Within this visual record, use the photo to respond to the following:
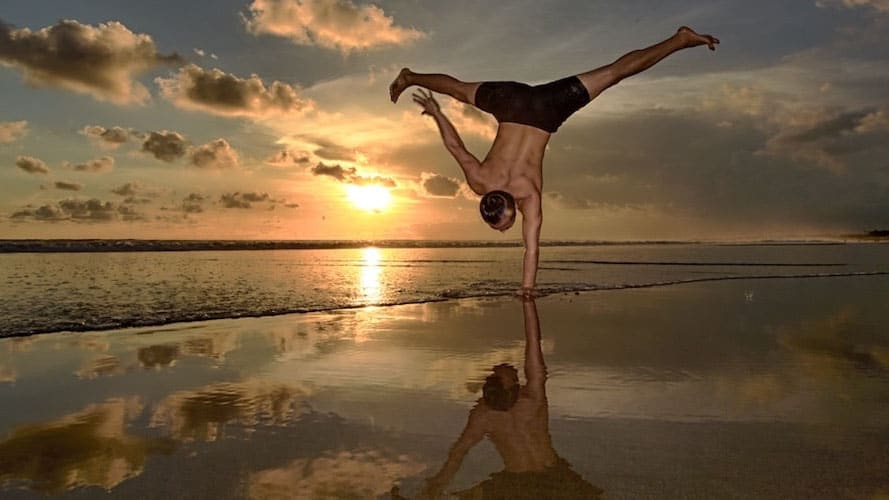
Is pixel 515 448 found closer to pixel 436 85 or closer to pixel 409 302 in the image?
pixel 436 85

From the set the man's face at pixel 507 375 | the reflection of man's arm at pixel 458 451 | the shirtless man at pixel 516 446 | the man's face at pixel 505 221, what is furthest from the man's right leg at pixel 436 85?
the reflection of man's arm at pixel 458 451

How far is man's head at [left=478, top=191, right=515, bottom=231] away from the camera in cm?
808

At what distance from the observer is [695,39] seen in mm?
8867

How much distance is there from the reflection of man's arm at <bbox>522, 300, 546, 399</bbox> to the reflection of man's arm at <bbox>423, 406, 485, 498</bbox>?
2.96ft

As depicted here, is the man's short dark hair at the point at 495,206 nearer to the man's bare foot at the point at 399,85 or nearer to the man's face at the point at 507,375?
the man's face at the point at 507,375

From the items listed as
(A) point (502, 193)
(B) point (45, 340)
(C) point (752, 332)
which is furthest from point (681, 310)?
(B) point (45, 340)

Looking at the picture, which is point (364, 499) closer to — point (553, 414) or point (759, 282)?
point (553, 414)

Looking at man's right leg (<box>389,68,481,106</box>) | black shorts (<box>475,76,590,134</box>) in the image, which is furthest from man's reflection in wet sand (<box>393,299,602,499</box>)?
man's right leg (<box>389,68,481,106</box>)

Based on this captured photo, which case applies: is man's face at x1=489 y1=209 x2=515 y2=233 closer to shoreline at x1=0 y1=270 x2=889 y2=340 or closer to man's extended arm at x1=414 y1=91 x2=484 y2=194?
man's extended arm at x1=414 y1=91 x2=484 y2=194

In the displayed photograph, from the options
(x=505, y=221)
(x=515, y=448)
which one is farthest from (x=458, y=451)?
(x=505, y=221)

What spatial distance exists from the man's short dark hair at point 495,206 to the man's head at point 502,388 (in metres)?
2.06

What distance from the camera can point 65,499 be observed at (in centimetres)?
341

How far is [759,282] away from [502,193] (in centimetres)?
1412

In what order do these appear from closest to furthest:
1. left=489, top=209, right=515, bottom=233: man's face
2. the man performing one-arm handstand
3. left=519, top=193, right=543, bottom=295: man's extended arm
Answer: left=489, top=209, right=515, bottom=233: man's face < the man performing one-arm handstand < left=519, top=193, right=543, bottom=295: man's extended arm
